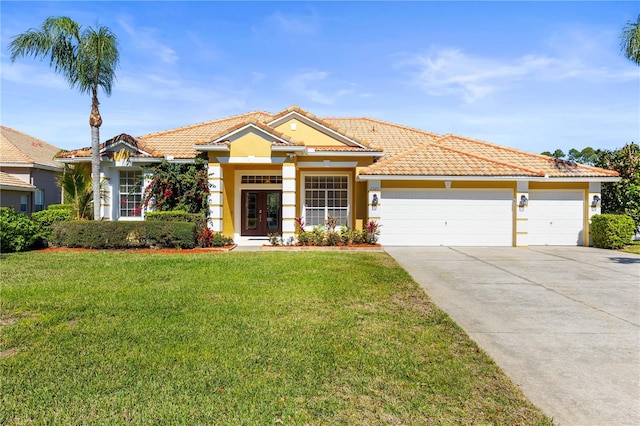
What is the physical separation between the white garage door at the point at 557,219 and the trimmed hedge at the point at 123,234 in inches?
563

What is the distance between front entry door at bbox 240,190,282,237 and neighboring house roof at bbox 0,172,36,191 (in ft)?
40.6

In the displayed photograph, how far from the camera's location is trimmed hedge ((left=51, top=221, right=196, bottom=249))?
570 inches

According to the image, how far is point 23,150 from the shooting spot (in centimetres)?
2464

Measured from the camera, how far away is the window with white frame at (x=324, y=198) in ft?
59.0

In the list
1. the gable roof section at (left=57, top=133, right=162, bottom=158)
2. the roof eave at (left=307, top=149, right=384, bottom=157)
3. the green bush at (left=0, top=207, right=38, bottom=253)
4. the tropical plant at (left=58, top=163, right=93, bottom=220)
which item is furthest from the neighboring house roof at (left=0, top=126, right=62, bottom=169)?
the roof eave at (left=307, top=149, right=384, bottom=157)

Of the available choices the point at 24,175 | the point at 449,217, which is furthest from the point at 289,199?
the point at 24,175

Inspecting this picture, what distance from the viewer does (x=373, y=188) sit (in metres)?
16.3

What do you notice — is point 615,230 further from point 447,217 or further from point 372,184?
point 372,184

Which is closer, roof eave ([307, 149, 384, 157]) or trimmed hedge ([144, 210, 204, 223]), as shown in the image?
trimmed hedge ([144, 210, 204, 223])

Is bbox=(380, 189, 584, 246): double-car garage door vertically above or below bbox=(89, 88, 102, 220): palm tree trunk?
below

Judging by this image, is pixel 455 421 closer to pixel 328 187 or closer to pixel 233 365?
pixel 233 365

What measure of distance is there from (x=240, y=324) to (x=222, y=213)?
38.3ft

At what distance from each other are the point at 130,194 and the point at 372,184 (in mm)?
10929

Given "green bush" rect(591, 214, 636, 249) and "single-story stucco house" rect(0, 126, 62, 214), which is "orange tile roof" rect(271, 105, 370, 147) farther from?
"single-story stucco house" rect(0, 126, 62, 214)
